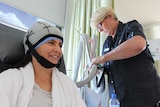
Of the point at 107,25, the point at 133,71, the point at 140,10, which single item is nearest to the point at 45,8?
the point at 107,25

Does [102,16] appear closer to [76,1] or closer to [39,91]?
[39,91]

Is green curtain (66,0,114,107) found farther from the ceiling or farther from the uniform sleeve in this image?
the uniform sleeve

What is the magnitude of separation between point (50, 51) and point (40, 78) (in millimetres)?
183

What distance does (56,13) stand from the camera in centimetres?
259

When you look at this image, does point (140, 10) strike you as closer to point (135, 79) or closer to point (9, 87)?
point (135, 79)

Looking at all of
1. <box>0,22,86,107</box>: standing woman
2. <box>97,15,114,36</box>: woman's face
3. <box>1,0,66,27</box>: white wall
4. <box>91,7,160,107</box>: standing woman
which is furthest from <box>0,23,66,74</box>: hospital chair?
<box>1,0,66,27</box>: white wall

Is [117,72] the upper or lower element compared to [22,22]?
lower

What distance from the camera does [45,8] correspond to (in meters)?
2.43

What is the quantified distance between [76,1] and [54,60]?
1.65m

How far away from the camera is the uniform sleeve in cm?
90

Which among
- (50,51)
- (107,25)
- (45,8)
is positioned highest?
(45,8)

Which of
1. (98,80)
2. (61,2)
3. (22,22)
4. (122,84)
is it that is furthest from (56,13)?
(122,84)

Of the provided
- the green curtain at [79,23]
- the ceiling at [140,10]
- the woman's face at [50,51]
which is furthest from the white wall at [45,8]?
the woman's face at [50,51]

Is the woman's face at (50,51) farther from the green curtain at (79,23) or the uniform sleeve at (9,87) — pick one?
the green curtain at (79,23)
